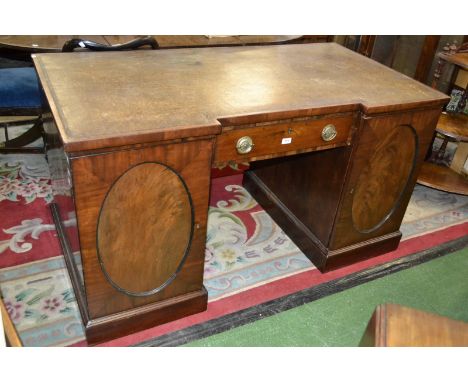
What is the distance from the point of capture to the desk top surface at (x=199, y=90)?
4.81 feet

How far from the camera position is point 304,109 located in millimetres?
1699

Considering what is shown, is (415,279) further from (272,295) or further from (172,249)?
(172,249)

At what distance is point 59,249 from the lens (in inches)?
87.0

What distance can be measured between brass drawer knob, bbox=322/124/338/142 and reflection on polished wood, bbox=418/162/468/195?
130 centimetres

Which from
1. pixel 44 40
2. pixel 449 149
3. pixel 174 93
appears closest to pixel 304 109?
pixel 174 93

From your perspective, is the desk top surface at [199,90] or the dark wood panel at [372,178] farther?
the dark wood panel at [372,178]

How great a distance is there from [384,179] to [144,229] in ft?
3.63

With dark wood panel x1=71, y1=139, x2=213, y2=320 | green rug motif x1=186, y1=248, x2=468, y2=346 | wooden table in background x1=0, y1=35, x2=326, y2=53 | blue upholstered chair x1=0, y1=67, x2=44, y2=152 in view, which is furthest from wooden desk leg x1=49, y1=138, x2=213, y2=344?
wooden table in background x1=0, y1=35, x2=326, y2=53

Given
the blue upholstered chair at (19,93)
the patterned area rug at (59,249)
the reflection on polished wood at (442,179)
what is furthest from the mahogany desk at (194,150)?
the reflection on polished wood at (442,179)

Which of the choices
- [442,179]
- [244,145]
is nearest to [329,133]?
[244,145]

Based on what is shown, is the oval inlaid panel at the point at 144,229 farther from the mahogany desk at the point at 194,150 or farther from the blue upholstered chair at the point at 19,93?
the blue upholstered chair at the point at 19,93

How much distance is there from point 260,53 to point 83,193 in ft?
3.74

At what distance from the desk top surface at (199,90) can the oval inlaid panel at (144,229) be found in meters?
0.17

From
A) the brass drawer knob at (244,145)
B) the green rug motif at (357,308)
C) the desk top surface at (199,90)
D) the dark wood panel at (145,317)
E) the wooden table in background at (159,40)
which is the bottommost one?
the green rug motif at (357,308)
